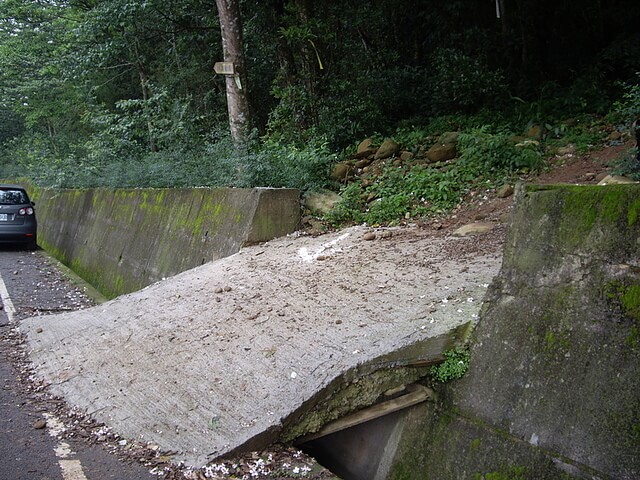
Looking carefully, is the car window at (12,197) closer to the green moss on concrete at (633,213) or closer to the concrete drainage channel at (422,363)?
the concrete drainage channel at (422,363)

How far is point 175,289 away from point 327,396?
3.86 metres

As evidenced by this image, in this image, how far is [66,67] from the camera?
17438 mm

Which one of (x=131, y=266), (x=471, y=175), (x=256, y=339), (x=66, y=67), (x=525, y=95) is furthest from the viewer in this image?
(x=66, y=67)

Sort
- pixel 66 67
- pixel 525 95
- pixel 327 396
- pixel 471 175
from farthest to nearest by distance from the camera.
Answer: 1. pixel 66 67
2. pixel 525 95
3. pixel 471 175
4. pixel 327 396

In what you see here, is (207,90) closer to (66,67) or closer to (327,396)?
(66,67)

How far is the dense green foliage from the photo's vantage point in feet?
31.6

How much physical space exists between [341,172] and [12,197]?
36.7 feet

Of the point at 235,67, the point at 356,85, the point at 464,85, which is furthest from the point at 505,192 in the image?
the point at 235,67

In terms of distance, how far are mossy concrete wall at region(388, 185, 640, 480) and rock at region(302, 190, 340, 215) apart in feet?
16.8

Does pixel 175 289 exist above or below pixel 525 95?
below

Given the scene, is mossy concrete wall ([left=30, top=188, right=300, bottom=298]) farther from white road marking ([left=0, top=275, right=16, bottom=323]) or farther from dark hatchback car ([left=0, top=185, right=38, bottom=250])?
white road marking ([left=0, top=275, right=16, bottom=323])

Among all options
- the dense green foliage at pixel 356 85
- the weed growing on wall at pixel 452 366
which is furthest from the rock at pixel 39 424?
the dense green foliage at pixel 356 85

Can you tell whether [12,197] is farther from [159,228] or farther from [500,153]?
[500,153]

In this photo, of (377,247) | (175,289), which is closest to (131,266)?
(175,289)
